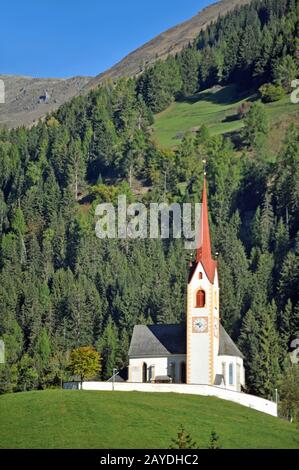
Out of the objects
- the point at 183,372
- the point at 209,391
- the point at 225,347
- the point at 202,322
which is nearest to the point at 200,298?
the point at 202,322

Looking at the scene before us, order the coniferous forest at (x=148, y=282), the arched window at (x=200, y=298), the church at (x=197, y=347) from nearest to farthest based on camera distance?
the church at (x=197, y=347) → the arched window at (x=200, y=298) → the coniferous forest at (x=148, y=282)

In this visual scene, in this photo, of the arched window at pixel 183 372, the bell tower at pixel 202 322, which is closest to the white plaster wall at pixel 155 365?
the arched window at pixel 183 372

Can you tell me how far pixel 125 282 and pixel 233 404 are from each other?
215ft

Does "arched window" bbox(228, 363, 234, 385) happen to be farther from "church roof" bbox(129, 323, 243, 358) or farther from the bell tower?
the bell tower

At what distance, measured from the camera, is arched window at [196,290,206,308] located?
11512cm

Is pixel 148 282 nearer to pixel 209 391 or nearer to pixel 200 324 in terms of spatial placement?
pixel 200 324

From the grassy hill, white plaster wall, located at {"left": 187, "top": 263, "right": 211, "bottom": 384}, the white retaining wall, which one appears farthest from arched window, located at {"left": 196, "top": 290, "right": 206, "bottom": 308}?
the grassy hill

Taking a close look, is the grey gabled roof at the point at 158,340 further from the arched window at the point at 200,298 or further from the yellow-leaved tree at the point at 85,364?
the yellow-leaved tree at the point at 85,364

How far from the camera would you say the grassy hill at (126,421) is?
291 ft

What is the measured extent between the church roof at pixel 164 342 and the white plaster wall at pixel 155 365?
37 centimetres

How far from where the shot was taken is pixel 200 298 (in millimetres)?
115312

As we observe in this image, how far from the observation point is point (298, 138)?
645 feet
